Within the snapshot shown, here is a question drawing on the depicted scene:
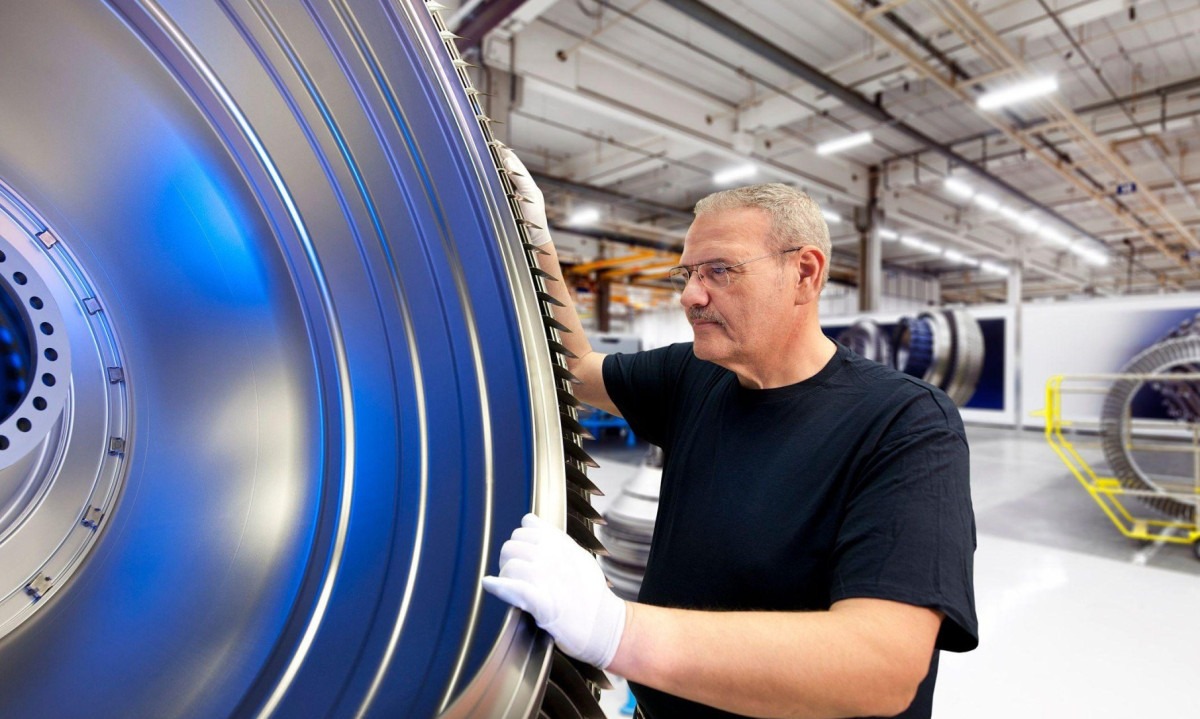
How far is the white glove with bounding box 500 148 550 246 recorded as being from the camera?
100cm

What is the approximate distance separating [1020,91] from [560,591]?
5807 mm

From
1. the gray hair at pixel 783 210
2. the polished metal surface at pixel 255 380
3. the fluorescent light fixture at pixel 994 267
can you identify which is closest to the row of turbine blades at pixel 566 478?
the polished metal surface at pixel 255 380

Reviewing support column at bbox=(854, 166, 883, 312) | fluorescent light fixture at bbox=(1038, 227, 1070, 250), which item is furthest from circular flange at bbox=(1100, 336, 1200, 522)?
fluorescent light fixture at bbox=(1038, 227, 1070, 250)

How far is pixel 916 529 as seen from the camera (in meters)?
0.69

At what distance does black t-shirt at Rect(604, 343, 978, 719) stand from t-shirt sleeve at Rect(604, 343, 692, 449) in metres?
0.13

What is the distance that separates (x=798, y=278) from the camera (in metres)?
0.97

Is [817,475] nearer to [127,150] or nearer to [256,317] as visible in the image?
[256,317]

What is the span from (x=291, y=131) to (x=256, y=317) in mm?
177

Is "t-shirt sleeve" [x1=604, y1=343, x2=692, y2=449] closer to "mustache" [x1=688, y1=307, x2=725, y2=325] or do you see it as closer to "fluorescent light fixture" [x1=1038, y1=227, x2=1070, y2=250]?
"mustache" [x1=688, y1=307, x2=725, y2=325]

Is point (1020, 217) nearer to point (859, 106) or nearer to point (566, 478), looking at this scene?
point (859, 106)

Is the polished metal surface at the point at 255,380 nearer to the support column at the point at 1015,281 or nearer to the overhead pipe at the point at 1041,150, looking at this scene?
the overhead pipe at the point at 1041,150

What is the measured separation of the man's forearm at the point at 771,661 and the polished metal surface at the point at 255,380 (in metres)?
0.11

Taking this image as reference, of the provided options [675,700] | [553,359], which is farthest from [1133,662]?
[553,359]

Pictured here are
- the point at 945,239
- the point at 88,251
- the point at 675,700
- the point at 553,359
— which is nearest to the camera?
the point at 88,251
